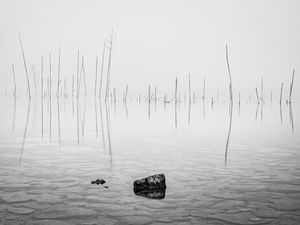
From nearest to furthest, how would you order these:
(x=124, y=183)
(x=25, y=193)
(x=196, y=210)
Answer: (x=196, y=210), (x=25, y=193), (x=124, y=183)

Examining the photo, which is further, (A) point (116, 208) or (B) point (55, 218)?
(A) point (116, 208)

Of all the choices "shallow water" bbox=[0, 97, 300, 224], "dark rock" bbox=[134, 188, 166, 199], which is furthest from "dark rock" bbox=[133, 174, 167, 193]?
"shallow water" bbox=[0, 97, 300, 224]

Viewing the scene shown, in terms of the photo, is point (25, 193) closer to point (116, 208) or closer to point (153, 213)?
point (116, 208)

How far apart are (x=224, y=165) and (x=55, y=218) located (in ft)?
20.4

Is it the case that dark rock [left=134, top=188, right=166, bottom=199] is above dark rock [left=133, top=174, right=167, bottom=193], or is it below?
below

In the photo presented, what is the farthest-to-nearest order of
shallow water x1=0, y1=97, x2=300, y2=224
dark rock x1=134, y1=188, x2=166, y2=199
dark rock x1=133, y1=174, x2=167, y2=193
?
dark rock x1=133, y1=174, x2=167, y2=193, dark rock x1=134, y1=188, x2=166, y2=199, shallow water x1=0, y1=97, x2=300, y2=224

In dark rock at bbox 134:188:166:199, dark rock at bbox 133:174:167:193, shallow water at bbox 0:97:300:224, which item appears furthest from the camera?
dark rock at bbox 133:174:167:193

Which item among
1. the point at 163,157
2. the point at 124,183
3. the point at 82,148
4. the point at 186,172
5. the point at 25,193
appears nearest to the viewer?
the point at 25,193

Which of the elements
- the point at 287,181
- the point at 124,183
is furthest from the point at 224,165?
the point at 124,183

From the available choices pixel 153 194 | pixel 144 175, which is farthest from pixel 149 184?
pixel 144 175

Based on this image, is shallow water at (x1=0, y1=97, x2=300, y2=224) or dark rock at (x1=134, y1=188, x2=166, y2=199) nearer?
shallow water at (x1=0, y1=97, x2=300, y2=224)

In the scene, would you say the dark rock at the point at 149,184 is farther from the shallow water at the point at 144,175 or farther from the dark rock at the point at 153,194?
the shallow water at the point at 144,175

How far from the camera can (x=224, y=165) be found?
437 inches

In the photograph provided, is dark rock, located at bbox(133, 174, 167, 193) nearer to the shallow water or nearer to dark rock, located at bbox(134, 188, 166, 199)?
dark rock, located at bbox(134, 188, 166, 199)
